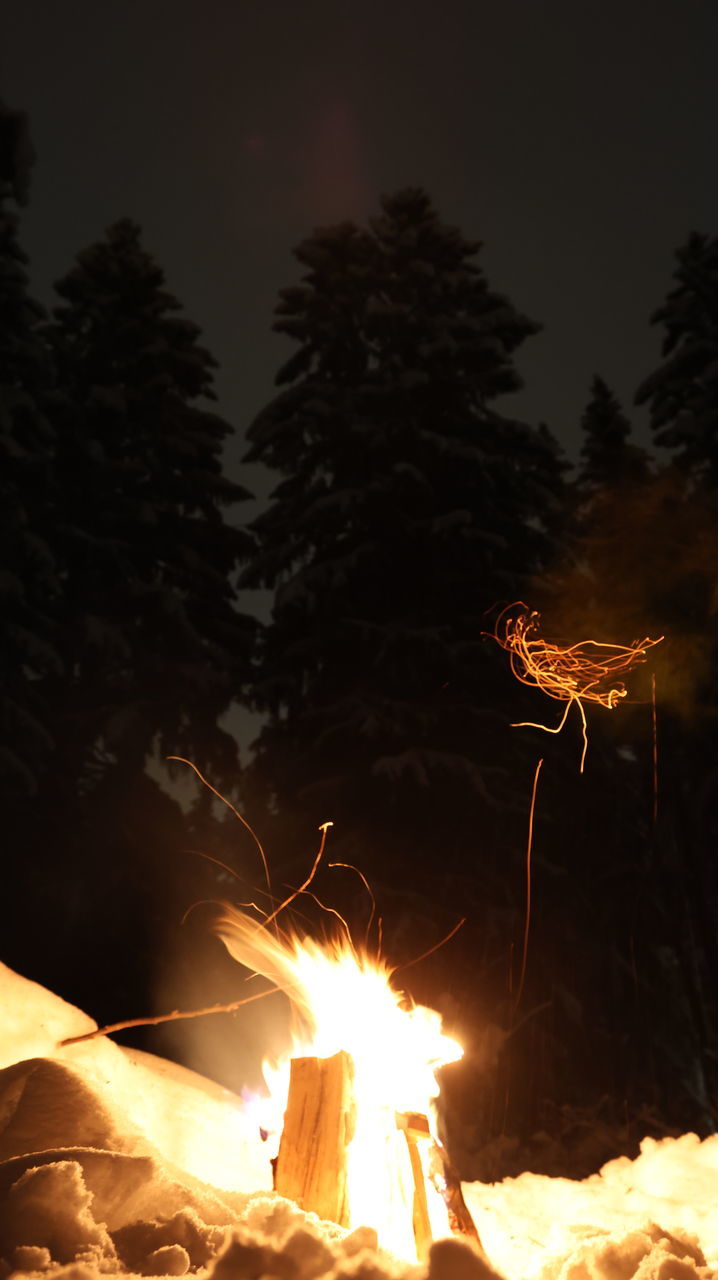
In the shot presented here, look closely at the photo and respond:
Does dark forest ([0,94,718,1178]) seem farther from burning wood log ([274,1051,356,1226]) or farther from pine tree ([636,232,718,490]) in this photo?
burning wood log ([274,1051,356,1226])

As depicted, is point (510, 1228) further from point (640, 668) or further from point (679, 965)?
point (679, 965)

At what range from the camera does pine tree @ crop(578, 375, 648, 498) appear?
53.8 feet

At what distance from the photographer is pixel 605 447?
17062mm

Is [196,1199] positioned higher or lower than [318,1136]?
lower

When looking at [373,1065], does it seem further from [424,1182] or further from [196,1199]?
[196,1199]

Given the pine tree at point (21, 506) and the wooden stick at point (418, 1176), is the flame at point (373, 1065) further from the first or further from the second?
the pine tree at point (21, 506)

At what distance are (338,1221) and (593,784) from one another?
868cm

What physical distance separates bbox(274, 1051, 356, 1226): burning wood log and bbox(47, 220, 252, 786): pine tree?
7584 mm

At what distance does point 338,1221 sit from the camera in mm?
3395

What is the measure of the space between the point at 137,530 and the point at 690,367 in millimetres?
9192

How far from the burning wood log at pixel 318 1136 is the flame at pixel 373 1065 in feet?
0.20

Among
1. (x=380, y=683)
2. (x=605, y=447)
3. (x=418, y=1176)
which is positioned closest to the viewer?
(x=418, y=1176)

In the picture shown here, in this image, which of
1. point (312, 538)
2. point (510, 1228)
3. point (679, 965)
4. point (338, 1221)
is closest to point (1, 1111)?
point (338, 1221)

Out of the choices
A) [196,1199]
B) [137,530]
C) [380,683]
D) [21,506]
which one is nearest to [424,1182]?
[196,1199]
